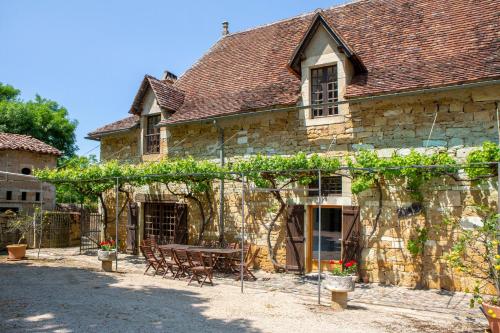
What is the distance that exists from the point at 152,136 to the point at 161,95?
1607 mm

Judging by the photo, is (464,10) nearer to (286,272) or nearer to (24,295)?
(286,272)

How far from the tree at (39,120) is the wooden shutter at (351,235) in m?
26.7

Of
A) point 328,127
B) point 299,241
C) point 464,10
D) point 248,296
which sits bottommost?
point 248,296

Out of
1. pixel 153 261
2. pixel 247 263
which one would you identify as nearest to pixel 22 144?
pixel 153 261

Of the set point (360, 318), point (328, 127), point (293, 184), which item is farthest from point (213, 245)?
point (360, 318)

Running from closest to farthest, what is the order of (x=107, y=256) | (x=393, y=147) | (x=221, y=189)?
(x=393, y=147) < (x=107, y=256) < (x=221, y=189)

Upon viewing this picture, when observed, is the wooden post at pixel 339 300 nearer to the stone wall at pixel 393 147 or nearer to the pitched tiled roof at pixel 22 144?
the stone wall at pixel 393 147

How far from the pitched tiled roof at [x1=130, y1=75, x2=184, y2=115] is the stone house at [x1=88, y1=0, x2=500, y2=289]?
0.05 m

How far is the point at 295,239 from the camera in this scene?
430 inches

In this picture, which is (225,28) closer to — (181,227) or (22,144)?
(181,227)

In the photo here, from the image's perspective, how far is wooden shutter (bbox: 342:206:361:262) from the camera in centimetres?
1003

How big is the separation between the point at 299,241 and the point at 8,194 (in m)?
13.1

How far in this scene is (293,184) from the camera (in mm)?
11297

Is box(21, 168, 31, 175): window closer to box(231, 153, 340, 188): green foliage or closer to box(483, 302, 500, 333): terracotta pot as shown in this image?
box(231, 153, 340, 188): green foliage
